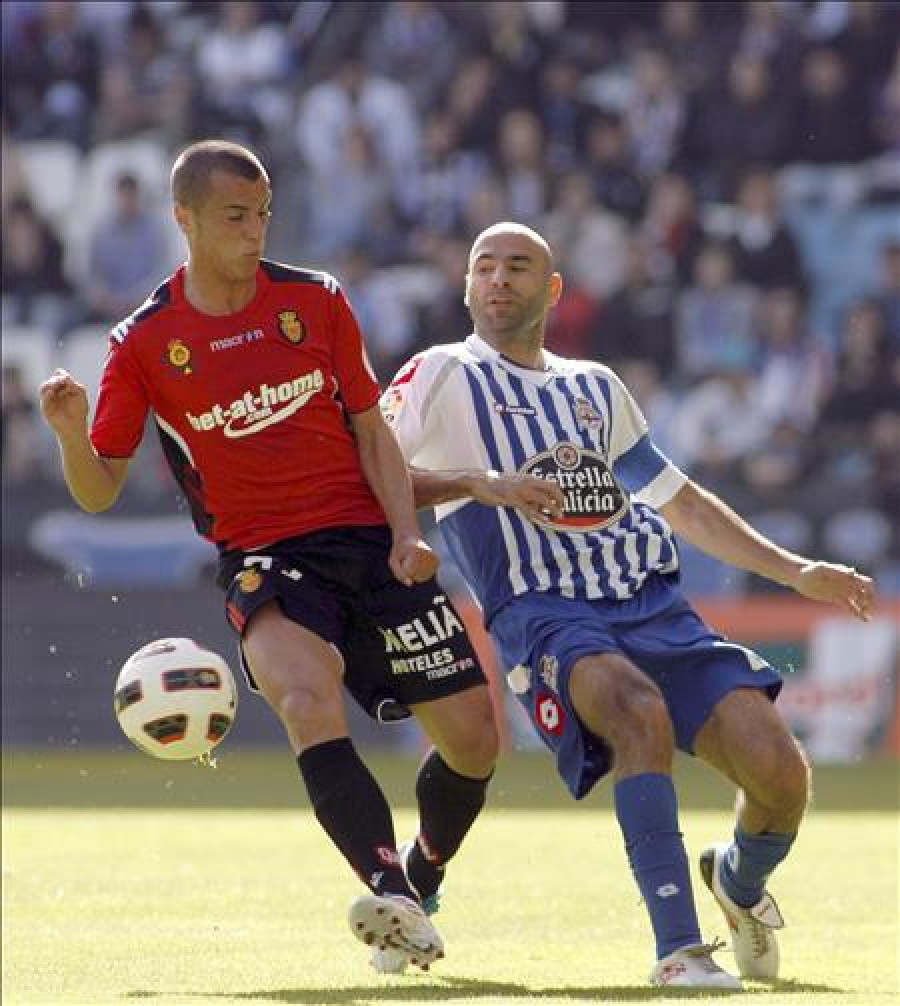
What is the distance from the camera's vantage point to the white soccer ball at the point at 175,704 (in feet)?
21.7

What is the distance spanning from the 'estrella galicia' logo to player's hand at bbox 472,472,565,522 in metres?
0.19

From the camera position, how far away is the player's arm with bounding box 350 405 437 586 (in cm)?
659

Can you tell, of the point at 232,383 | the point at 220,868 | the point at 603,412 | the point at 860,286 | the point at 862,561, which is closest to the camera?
the point at 232,383

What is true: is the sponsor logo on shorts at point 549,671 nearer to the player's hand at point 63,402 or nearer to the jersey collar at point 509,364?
the jersey collar at point 509,364

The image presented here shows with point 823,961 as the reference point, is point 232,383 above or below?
above

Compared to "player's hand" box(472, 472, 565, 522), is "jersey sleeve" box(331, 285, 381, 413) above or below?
above

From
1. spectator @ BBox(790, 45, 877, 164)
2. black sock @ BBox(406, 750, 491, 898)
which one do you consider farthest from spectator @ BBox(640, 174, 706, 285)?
black sock @ BBox(406, 750, 491, 898)

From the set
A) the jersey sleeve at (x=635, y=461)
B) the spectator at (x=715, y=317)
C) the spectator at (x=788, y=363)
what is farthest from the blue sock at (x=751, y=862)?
the spectator at (x=715, y=317)

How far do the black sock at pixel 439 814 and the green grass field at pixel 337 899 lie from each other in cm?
26

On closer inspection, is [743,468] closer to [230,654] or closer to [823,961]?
[230,654]

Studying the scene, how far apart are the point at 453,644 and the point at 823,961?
4.45 feet

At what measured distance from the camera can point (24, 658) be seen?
607 inches

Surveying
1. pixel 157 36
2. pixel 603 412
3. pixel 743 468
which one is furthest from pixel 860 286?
pixel 603 412

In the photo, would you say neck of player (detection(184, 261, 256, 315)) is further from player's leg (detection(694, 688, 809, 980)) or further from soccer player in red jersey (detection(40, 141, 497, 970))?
player's leg (detection(694, 688, 809, 980))
